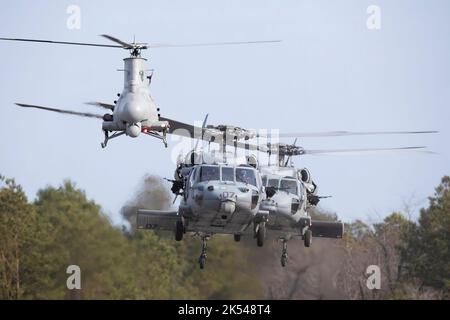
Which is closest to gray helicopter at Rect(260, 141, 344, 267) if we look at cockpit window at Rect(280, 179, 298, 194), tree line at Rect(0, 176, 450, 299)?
cockpit window at Rect(280, 179, 298, 194)

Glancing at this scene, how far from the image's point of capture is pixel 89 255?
67.3 metres

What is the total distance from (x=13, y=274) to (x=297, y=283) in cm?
1229

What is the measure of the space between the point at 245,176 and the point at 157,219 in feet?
15.5

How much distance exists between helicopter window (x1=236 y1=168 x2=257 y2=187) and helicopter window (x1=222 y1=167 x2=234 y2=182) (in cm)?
18

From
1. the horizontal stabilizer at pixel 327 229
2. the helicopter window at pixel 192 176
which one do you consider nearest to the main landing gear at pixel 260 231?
the helicopter window at pixel 192 176

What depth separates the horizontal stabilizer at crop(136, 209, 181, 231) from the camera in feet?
163

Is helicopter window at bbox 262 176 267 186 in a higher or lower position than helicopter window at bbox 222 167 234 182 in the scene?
higher

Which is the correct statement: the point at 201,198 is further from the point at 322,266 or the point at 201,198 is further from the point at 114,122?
the point at 322,266

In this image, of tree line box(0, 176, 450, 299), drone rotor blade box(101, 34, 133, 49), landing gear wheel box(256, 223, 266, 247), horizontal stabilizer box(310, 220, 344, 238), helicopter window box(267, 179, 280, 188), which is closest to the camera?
drone rotor blade box(101, 34, 133, 49)

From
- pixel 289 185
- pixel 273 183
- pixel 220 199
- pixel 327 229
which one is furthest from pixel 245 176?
pixel 327 229

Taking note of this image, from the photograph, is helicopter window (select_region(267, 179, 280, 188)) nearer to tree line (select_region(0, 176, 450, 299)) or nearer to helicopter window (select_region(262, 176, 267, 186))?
helicopter window (select_region(262, 176, 267, 186))

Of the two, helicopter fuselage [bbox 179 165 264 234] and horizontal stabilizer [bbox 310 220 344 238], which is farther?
horizontal stabilizer [bbox 310 220 344 238]
